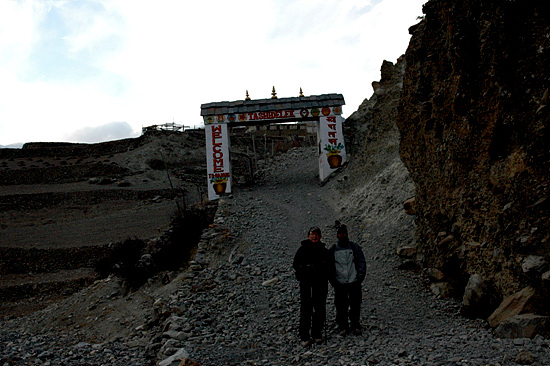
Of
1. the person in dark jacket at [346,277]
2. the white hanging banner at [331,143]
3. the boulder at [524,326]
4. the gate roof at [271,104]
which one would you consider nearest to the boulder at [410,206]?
the person in dark jacket at [346,277]

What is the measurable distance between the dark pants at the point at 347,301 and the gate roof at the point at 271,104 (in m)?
15.4

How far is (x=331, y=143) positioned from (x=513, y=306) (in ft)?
52.2

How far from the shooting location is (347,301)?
6562 millimetres

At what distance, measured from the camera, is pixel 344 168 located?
67.9 ft

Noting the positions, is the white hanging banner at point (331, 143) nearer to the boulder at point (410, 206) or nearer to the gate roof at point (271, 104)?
the gate roof at point (271, 104)

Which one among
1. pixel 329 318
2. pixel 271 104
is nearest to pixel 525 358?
pixel 329 318

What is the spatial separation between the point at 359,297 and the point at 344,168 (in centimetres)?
1454

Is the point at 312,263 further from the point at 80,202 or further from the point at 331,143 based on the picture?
the point at 80,202

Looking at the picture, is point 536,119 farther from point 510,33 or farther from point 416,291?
point 416,291

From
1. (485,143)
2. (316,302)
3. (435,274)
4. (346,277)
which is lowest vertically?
(435,274)

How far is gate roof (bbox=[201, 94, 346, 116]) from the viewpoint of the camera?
20875 millimetres

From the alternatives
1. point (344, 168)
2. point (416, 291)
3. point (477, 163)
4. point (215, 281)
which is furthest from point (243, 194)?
point (477, 163)

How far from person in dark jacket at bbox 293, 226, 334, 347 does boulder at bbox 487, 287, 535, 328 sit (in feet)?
7.61

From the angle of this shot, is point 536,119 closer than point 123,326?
Yes
